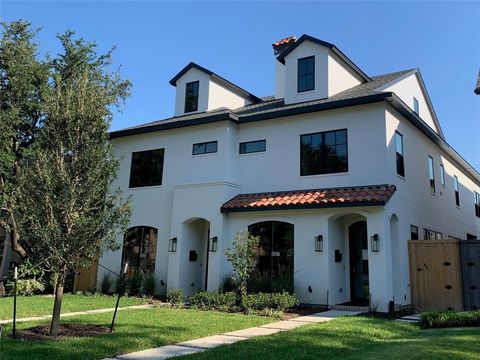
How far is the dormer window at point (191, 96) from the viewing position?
755 inches

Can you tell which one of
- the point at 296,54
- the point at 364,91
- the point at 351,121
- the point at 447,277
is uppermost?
the point at 296,54

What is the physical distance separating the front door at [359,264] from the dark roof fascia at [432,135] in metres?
4.09

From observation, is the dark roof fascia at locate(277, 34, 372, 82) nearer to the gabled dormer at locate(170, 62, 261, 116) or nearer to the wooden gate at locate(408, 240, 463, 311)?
the gabled dormer at locate(170, 62, 261, 116)

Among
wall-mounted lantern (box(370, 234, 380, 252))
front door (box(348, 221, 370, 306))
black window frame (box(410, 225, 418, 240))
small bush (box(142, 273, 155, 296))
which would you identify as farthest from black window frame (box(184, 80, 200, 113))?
black window frame (box(410, 225, 418, 240))

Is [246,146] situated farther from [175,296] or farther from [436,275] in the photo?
[436,275]

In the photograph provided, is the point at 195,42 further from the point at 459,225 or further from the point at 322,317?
the point at 459,225

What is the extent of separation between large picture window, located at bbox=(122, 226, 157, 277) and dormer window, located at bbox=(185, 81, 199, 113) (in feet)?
18.3

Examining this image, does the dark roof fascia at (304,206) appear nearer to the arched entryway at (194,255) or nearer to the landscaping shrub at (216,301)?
the arched entryway at (194,255)

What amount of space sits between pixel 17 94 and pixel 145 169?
5644mm

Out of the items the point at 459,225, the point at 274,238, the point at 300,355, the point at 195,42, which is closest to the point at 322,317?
the point at 274,238

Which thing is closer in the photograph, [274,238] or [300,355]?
[300,355]

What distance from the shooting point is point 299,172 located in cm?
1540

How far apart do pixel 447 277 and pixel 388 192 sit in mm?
3191

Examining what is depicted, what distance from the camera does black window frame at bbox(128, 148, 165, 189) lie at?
1794 centimetres
